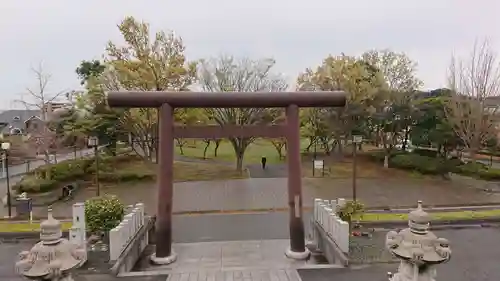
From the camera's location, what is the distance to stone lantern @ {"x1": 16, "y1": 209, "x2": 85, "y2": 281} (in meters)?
5.23

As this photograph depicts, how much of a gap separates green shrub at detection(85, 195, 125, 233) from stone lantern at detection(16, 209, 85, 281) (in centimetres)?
611

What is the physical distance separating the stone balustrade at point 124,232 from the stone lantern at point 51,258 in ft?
14.4

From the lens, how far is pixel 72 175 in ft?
81.6

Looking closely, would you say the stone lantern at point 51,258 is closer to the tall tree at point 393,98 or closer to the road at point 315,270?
the road at point 315,270

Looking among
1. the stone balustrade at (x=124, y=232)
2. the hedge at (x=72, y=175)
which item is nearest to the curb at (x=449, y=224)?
the stone balustrade at (x=124, y=232)

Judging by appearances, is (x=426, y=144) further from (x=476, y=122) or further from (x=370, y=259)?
(x=370, y=259)

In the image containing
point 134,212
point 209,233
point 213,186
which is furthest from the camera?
point 213,186

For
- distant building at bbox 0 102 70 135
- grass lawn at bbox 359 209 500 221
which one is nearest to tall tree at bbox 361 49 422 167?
grass lawn at bbox 359 209 500 221

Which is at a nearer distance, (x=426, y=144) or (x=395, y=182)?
(x=395, y=182)

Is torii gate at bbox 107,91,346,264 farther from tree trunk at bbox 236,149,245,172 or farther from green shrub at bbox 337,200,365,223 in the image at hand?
tree trunk at bbox 236,149,245,172

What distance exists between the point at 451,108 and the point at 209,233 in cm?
2051

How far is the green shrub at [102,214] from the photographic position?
11.5 metres

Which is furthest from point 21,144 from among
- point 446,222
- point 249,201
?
point 446,222

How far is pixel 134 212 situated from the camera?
468 inches
